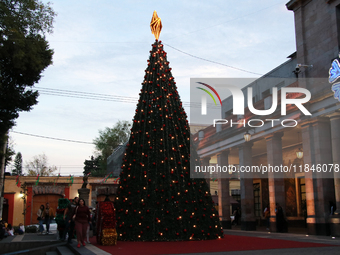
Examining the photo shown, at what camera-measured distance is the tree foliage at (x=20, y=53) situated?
14.1 m

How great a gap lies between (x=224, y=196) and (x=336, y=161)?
10.4 m

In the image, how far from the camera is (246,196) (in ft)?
72.3

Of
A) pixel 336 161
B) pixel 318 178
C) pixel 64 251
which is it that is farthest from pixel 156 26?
pixel 318 178

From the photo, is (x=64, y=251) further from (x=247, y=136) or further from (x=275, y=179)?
(x=247, y=136)

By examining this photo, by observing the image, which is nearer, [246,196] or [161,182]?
[161,182]

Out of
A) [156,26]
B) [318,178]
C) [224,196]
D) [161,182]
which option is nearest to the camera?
[161,182]

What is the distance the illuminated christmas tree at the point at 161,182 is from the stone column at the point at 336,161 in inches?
229

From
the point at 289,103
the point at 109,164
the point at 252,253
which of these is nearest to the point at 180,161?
the point at 252,253

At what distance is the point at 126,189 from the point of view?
1207 cm

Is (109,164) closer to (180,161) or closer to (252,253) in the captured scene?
(180,161)

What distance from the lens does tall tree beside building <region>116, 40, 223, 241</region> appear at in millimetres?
11500

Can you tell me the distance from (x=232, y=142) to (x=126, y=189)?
12.5 metres

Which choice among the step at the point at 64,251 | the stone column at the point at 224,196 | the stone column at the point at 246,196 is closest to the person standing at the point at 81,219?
the step at the point at 64,251

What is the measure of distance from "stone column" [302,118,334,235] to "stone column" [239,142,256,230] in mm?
5428
